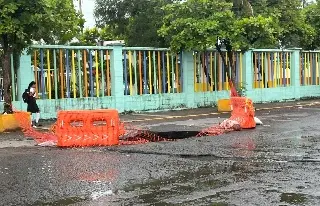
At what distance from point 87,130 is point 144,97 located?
10.4 m

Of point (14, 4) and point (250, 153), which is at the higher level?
point (14, 4)

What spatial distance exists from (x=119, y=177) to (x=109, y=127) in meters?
4.24

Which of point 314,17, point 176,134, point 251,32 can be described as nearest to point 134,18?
point 251,32

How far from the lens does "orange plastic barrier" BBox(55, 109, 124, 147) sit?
1202 centimetres

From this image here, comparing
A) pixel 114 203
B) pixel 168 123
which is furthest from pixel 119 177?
pixel 168 123

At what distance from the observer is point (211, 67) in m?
25.3

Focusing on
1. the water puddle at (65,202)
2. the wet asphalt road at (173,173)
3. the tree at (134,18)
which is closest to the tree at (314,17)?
the tree at (134,18)

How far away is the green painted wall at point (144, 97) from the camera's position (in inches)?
752

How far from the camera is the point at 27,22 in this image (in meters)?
15.7

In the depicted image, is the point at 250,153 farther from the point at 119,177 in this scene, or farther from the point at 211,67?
the point at 211,67

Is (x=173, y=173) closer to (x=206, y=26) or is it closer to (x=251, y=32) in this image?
(x=206, y=26)

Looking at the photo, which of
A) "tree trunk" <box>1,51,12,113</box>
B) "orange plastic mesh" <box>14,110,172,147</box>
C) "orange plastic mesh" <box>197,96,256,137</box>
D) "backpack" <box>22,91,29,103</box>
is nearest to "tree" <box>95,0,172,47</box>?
"backpack" <box>22,91,29,103</box>

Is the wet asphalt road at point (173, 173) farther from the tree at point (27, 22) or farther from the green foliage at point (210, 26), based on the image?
the green foliage at point (210, 26)

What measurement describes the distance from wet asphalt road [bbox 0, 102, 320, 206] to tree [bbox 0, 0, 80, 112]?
17.5ft
